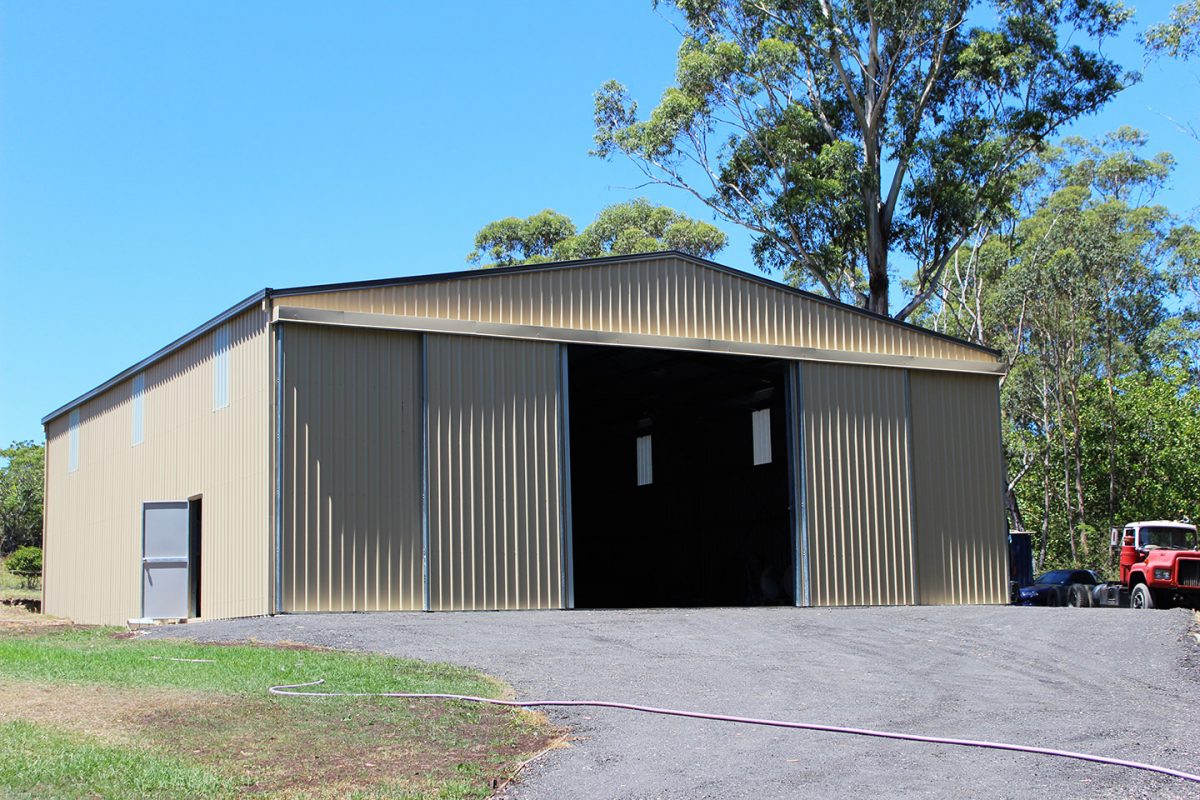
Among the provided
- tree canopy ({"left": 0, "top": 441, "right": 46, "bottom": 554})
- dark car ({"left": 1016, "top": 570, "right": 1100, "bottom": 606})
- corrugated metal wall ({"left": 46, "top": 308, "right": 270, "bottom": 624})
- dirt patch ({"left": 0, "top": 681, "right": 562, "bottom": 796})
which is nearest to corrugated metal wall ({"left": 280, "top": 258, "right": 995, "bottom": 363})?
corrugated metal wall ({"left": 46, "top": 308, "right": 270, "bottom": 624})

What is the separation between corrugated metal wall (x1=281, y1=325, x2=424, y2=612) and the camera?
2019 cm

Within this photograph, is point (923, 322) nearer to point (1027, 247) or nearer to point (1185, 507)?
point (1027, 247)

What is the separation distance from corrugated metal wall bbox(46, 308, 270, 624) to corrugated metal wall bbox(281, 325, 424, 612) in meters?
0.46

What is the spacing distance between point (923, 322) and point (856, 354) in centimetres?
3210

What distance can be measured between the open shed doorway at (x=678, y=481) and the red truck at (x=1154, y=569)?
743 cm

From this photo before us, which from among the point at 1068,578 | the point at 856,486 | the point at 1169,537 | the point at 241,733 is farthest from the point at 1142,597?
the point at 241,733

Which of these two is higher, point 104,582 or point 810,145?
point 810,145

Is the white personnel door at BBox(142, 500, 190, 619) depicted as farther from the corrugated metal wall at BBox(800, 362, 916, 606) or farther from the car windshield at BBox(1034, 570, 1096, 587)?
the car windshield at BBox(1034, 570, 1096, 587)

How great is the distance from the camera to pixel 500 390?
22.2 meters

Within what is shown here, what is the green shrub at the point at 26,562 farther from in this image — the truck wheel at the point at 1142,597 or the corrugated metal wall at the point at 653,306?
the truck wheel at the point at 1142,597

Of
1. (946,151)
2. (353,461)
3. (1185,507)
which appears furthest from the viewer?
(1185,507)

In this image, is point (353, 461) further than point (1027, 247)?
No

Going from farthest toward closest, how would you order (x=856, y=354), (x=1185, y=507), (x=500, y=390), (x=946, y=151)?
(x=1185, y=507) → (x=946, y=151) → (x=856, y=354) → (x=500, y=390)

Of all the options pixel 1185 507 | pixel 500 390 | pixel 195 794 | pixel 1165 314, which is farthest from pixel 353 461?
pixel 1165 314
